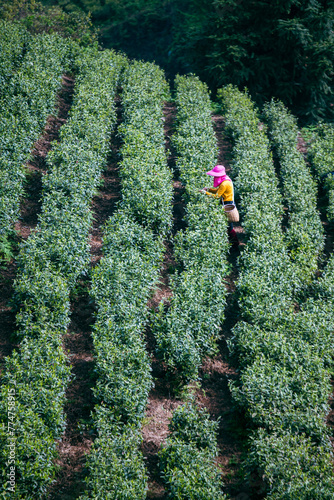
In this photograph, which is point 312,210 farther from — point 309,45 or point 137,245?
point 309,45

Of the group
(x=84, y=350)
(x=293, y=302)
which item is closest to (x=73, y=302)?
(x=84, y=350)

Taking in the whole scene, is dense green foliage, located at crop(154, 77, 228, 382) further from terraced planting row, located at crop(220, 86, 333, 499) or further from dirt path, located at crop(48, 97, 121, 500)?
dirt path, located at crop(48, 97, 121, 500)

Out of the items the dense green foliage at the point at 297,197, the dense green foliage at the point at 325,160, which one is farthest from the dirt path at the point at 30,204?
the dense green foliage at the point at 325,160

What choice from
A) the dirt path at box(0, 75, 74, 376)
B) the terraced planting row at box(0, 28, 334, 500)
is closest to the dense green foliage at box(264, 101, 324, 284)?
the terraced planting row at box(0, 28, 334, 500)

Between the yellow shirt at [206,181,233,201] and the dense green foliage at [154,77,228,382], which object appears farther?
the yellow shirt at [206,181,233,201]

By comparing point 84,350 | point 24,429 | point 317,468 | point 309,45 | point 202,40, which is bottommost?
point 84,350

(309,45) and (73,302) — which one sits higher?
(309,45)

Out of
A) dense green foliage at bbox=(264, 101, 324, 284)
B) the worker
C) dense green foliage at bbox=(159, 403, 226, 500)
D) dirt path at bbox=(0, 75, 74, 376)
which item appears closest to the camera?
dense green foliage at bbox=(159, 403, 226, 500)
